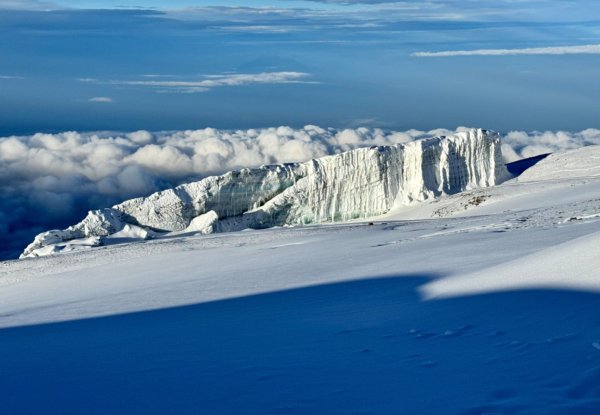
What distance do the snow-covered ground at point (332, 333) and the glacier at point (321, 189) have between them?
13321mm

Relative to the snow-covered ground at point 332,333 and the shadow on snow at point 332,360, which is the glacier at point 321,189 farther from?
the shadow on snow at point 332,360

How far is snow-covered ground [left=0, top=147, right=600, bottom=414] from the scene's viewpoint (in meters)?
5.93

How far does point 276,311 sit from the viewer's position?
31.1ft

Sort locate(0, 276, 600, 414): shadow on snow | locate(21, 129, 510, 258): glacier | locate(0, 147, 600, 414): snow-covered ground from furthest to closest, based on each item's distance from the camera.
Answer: locate(21, 129, 510, 258): glacier → locate(0, 147, 600, 414): snow-covered ground → locate(0, 276, 600, 414): shadow on snow

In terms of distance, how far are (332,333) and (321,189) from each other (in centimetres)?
2203

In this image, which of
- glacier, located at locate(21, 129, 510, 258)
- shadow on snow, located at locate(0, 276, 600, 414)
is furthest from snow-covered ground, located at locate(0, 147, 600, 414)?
glacier, located at locate(21, 129, 510, 258)

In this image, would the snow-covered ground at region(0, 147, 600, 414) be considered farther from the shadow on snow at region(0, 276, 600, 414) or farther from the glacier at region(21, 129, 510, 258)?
the glacier at region(21, 129, 510, 258)

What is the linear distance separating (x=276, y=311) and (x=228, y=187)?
20112 mm

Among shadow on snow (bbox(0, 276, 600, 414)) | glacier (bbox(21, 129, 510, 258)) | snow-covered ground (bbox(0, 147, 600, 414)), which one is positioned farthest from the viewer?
glacier (bbox(21, 129, 510, 258))

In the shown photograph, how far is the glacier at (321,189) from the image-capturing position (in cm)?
2888

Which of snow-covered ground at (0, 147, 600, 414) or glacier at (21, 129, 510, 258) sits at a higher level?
snow-covered ground at (0, 147, 600, 414)

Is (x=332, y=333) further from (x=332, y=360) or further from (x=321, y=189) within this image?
(x=321, y=189)

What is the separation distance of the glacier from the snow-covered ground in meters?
13.3

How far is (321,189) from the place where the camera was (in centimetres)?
2991
